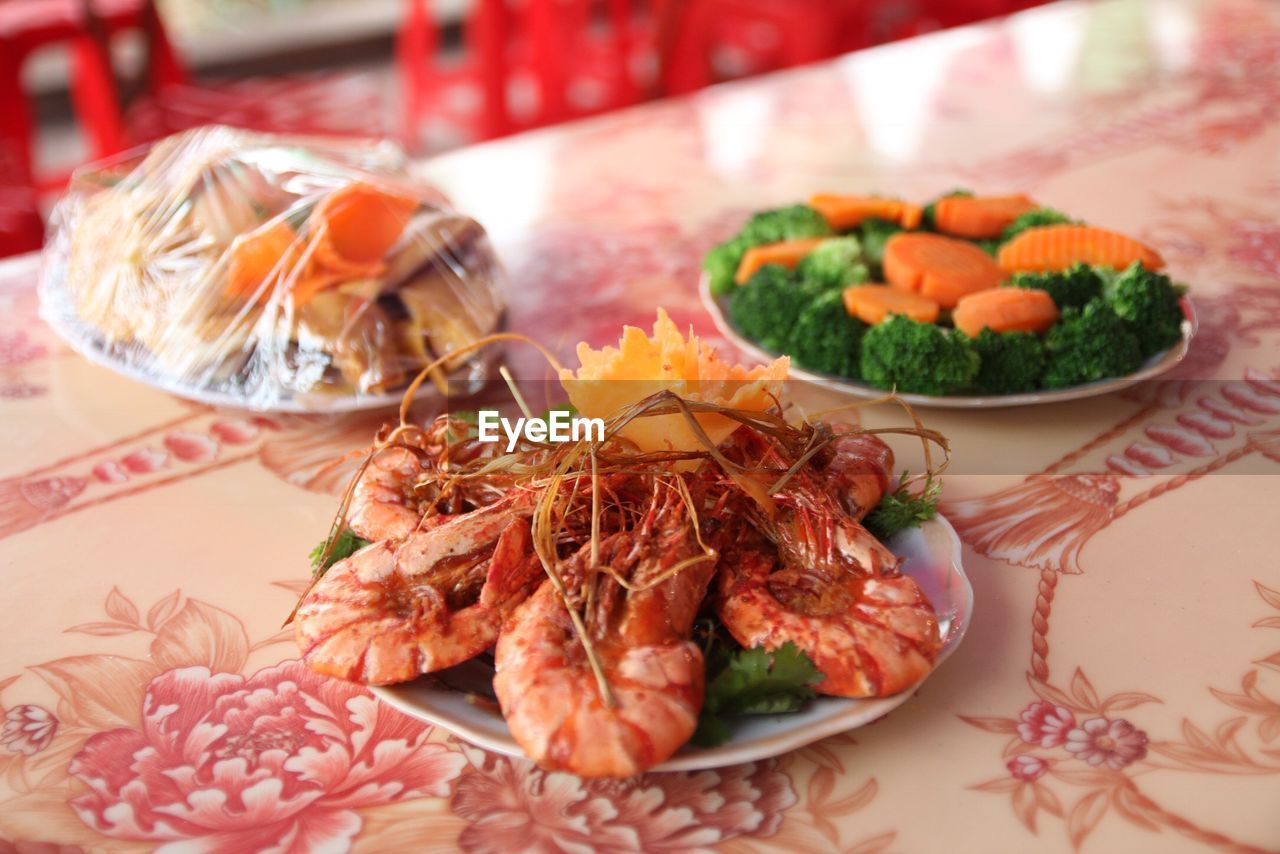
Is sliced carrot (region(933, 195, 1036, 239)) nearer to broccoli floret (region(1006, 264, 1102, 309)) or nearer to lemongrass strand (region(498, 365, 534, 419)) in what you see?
broccoli floret (region(1006, 264, 1102, 309))

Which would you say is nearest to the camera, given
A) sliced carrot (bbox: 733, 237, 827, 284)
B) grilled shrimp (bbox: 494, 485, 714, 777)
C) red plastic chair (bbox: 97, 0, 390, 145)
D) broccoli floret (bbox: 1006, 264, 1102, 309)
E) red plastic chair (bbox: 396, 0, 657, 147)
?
grilled shrimp (bbox: 494, 485, 714, 777)

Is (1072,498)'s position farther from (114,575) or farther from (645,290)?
(114,575)

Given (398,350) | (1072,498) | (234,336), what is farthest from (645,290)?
(1072,498)

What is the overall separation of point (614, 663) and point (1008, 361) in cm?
67

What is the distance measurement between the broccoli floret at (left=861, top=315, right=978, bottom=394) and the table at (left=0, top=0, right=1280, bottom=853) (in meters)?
0.08

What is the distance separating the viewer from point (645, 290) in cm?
167

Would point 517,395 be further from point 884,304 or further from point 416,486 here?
point 884,304

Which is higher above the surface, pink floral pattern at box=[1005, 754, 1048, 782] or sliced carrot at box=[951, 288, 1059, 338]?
sliced carrot at box=[951, 288, 1059, 338]

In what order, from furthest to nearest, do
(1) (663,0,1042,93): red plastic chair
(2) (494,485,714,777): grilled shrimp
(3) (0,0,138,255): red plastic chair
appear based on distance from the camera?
(1) (663,0,1042,93): red plastic chair → (3) (0,0,138,255): red plastic chair → (2) (494,485,714,777): grilled shrimp

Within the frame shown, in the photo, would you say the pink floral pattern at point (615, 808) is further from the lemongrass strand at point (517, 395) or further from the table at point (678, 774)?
the lemongrass strand at point (517, 395)

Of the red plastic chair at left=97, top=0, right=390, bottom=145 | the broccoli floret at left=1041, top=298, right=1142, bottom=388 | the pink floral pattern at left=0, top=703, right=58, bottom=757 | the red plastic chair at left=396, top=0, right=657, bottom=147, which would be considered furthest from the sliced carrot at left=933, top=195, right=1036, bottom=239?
the red plastic chair at left=396, top=0, right=657, bottom=147

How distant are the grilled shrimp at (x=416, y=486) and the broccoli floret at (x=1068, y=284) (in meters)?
0.69

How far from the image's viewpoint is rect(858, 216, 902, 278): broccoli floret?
1.53 meters

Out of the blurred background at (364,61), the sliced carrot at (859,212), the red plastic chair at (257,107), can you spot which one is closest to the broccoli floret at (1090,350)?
the sliced carrot at (859,212)
